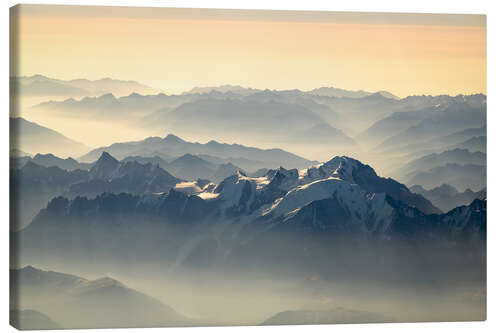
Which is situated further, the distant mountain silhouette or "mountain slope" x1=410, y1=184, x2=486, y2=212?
"mountain slope" x1=410, y1=184, x2=486, y2=212

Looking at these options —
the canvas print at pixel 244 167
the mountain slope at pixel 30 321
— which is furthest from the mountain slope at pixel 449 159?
the mountain slope at pixel 30 321

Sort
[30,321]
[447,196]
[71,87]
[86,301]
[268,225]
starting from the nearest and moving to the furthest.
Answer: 1. [30,321]
2. [86,301]
3. [71,87]
4. [268,225]
5. [447,196]

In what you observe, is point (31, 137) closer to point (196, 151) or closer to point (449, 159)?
point (196, 151)

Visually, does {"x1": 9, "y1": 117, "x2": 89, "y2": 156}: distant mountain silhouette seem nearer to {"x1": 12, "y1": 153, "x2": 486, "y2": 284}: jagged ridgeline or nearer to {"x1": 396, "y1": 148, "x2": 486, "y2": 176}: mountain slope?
{"x1": 12, "y1": 153, "x2": 486, "y2": 284}: jagged ridgeline

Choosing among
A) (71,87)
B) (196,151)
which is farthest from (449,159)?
(71,87)

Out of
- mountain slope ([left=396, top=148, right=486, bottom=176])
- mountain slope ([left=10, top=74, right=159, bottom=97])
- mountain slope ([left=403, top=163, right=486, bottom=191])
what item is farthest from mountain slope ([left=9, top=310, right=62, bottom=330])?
mountain slope ([left=396, top=148, right=486, bottom=176])

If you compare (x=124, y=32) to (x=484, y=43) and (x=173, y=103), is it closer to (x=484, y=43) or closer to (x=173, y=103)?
(x=173, y=103)

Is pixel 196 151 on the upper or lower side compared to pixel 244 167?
upper

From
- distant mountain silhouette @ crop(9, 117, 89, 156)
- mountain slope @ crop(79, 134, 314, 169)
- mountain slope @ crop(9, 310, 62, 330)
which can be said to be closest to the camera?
mountain slope @ crop(9, 310, 62, 330)

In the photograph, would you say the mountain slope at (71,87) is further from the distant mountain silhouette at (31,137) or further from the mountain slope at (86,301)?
the mountain slope at (86,301)
